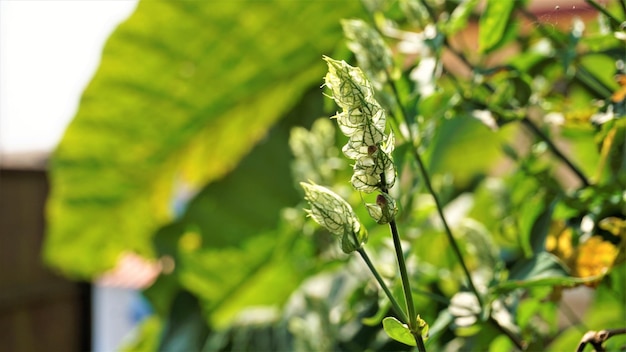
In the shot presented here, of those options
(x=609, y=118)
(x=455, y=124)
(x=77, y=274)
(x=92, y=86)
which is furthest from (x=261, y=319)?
(x=77, y=274)

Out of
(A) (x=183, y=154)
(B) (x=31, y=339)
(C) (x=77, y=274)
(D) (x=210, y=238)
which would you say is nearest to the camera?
(D) (x=210, y=238)

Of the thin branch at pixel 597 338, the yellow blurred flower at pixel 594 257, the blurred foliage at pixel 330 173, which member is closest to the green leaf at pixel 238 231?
the blurred foliage at pixel 330 173

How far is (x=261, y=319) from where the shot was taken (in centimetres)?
112

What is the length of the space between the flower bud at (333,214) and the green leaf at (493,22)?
0.25 meters

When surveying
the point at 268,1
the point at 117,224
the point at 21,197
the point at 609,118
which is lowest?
the point at 21,197

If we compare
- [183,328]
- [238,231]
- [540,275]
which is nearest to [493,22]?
[540,275]

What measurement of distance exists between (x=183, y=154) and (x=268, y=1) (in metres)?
0.55

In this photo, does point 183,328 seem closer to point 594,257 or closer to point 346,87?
point 594,257

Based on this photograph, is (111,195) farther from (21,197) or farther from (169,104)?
Result: (21,197)

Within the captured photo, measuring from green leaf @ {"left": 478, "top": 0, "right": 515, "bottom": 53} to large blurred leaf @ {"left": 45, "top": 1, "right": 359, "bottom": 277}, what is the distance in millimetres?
769

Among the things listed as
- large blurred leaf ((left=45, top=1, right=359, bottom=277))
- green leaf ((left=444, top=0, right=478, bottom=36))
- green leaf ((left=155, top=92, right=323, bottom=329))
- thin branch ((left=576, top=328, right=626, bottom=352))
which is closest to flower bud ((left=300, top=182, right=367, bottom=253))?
thin branch ((left=576, top=328, right=626, bottom=352))

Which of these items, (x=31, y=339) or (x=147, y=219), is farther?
(x=31, y=339)

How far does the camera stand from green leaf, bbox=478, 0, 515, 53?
0.55 m

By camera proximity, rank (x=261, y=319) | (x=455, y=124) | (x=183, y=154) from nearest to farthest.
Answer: (x=261, y=319)
(x=455, y=124)
(x=183, y=154)
